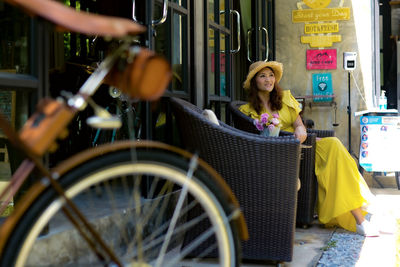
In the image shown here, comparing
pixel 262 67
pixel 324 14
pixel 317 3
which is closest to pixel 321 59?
pixel 324 14

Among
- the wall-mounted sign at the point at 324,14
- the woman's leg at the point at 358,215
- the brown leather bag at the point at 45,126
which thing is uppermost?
the wall-mounted sign at the point at 324,14

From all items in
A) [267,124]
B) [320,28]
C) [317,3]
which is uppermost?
[317,3]

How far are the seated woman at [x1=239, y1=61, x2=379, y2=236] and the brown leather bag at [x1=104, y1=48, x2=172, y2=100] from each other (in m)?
2.00

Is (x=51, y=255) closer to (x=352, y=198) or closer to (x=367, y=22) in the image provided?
(x=352, y=198)

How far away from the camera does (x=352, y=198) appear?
10.00 feet

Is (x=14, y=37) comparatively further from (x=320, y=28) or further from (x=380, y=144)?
(x=320, y=28)

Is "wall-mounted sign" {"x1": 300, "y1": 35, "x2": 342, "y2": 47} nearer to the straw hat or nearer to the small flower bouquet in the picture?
the straw hat

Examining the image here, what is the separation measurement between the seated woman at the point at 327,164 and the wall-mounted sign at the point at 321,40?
2493 millimetres

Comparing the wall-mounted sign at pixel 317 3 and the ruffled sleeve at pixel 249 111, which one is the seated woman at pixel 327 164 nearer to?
the ruffled sleeve at pixel 249 111

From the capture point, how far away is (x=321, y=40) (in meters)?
5.82

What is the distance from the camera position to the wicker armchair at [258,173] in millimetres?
2229

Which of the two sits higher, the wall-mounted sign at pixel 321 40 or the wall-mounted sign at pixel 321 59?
the wall-mounted sign at pixel 321 40

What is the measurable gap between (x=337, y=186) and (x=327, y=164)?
0.52 feet

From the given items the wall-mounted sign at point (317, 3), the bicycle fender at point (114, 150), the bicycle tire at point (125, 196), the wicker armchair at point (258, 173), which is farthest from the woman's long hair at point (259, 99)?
the wall-mounted sign at point (317, 3)
